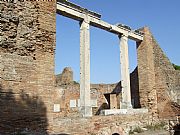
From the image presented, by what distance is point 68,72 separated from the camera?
62.0 ft

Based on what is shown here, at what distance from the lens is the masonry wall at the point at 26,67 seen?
193 inches

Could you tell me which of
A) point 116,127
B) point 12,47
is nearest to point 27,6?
point 12,47

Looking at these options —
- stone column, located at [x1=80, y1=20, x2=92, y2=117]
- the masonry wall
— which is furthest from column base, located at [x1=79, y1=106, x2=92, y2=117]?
the masonry wall

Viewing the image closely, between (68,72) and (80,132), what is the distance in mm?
11691

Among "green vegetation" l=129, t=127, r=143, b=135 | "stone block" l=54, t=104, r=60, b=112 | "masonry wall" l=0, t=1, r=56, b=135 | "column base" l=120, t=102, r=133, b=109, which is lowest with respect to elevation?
"green vegetation" l=129, t=127, r=143, b=135

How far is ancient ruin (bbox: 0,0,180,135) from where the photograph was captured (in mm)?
5043

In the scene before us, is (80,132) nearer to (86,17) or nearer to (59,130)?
(59,130)

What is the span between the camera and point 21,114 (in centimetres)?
496

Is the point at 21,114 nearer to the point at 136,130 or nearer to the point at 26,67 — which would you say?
the point at 26,67

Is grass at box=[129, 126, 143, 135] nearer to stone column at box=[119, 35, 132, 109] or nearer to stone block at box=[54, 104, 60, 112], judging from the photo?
stone column at box=[119, 35, 132, 109]

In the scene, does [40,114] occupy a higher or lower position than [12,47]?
lower

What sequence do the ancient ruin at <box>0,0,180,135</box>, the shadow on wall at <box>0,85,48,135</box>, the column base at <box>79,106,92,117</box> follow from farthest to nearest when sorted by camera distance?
the column base at <box>79,106,92,117</box> < the ancient ruin at <box>0,0,180,135</box> < the shadow on wall at <box>0,85,48,135</box>

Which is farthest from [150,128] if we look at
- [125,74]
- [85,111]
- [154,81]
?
[85,111]

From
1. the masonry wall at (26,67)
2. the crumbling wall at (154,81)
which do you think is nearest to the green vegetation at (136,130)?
the crumbling wall at (154,81)
